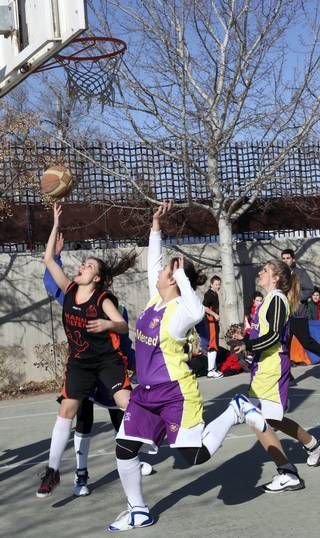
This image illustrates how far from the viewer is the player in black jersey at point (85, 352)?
729 cm

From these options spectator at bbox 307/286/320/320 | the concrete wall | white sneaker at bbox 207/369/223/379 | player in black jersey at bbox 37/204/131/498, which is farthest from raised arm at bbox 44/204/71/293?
spectator at bbox 307/286/320/320

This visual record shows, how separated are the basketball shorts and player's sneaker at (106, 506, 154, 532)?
0.46 metres

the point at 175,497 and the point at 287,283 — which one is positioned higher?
the point at 287,283

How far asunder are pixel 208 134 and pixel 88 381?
10119mm

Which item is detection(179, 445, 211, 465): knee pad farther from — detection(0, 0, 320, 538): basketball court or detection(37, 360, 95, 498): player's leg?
detection(37, 360, 95, 498): player's leg

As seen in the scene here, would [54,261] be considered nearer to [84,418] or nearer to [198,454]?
[84,418]

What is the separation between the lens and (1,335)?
1614 cm

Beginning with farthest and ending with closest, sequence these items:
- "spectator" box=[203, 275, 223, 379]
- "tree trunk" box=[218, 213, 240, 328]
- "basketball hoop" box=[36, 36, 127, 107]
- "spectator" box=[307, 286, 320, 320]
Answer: "tree trunk" box=[218, 213, 240, 328] < "spectator" box=[307, 286, 320, 320] < "spectator" box=[203, 275, 223, 379] < "basketball hoop" box=[36, 36, 127, 107]

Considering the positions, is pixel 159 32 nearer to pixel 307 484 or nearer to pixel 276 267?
pixel 276 267

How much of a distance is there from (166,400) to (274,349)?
5.38 ft

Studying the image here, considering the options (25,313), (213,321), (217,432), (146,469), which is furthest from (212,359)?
(217,432)

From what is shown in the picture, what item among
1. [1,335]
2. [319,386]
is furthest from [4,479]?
[1,335]

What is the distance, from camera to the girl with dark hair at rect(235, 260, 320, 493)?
24.6 ft

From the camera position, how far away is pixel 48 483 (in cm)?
722
